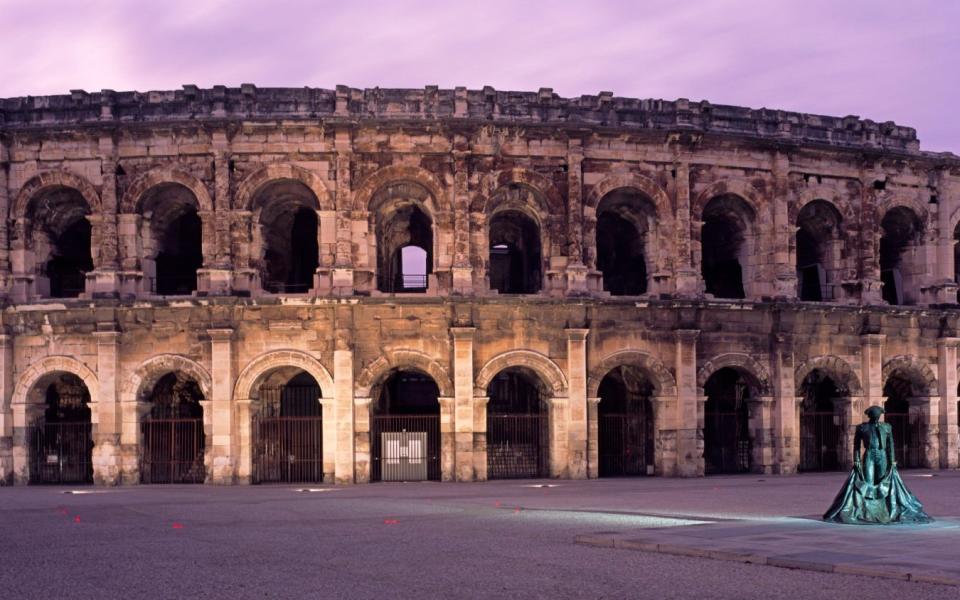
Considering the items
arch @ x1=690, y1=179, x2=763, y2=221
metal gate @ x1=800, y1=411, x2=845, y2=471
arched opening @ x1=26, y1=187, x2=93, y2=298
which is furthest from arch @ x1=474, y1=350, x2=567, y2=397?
arched opening @ x1=26, y1=187, x2=93, y2=298

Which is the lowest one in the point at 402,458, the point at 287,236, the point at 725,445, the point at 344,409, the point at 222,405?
the point at 725,445

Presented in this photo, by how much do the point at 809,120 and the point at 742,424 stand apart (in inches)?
313

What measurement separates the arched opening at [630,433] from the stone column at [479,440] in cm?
332

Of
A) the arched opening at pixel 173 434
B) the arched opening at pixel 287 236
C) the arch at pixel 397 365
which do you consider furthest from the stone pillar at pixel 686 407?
the arched opening at pixel 173 434

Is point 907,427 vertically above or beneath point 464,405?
beneath

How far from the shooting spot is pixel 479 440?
23.1m

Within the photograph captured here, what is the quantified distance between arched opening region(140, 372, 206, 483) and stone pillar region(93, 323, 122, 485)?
0.60m

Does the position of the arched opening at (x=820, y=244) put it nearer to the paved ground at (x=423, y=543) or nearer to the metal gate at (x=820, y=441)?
the metal gate at (x=820, y=441)

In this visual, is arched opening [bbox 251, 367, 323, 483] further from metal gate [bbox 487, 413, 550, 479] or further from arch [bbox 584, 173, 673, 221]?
arch [bbox 584, 173, 673, 221]

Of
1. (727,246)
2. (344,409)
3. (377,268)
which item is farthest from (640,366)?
(344,409)

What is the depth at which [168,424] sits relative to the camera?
2456 cm

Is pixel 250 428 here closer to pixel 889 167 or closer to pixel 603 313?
pixel 603 313

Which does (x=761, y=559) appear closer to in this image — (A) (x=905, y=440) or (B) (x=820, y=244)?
(B) (x=820, y=244)

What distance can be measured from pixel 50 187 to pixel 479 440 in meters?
11.3
